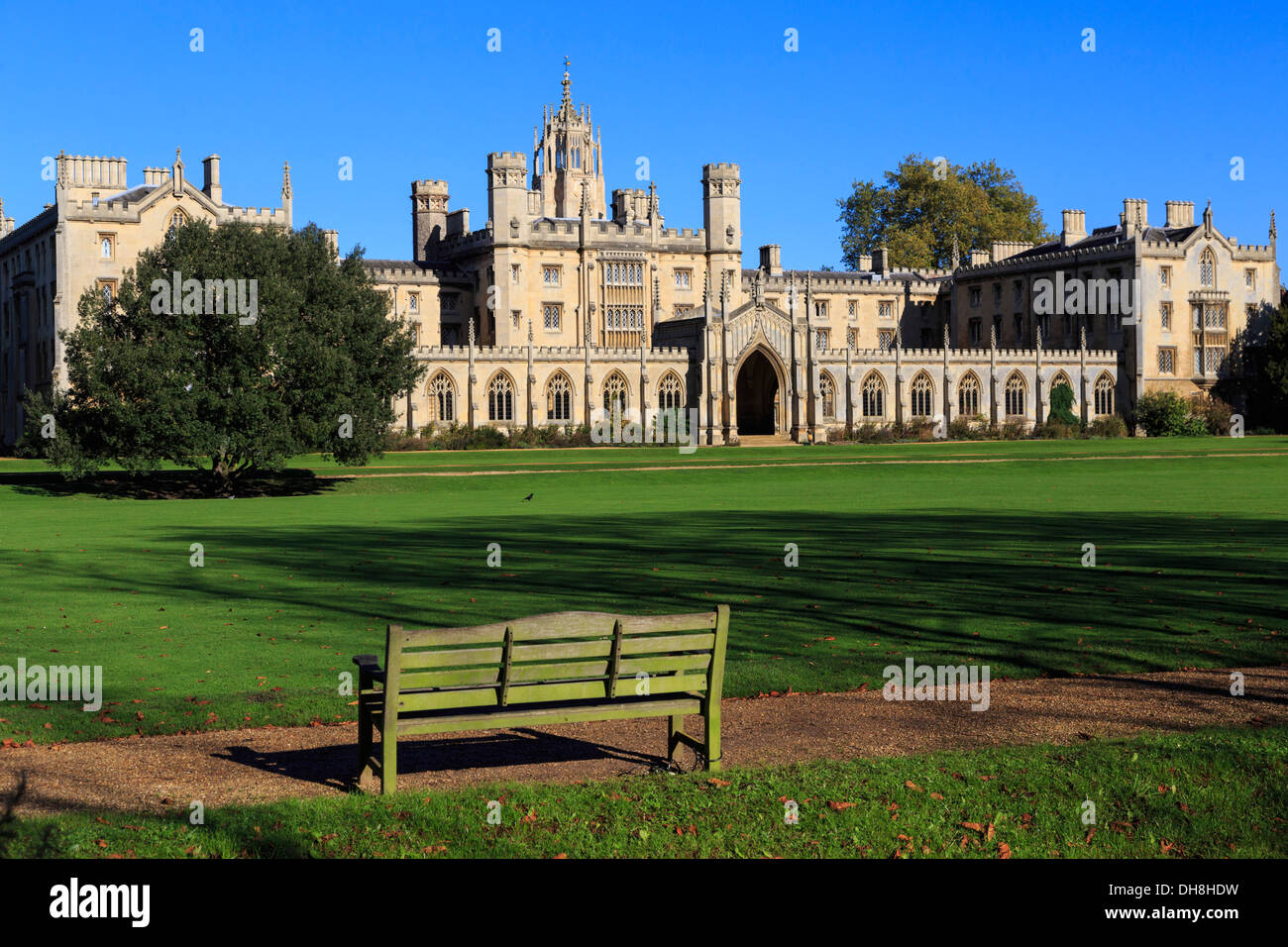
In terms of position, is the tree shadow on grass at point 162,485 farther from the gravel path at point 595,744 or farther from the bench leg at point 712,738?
the bench leg at point 712,738

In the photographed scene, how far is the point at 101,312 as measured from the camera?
43.0 metres

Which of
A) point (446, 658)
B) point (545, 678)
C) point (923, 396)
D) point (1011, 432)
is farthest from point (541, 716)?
point (923, 396)

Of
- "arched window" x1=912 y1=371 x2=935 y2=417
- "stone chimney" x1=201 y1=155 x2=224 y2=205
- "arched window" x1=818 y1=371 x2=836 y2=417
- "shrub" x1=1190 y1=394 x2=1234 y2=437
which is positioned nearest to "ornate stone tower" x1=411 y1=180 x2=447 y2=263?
"stone chimney" x1=201 y1=155 x2=224 y2=205

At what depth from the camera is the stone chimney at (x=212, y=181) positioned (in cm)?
7175

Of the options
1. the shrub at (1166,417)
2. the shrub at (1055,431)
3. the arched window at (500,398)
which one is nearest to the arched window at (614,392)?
the arched window at (500,398)

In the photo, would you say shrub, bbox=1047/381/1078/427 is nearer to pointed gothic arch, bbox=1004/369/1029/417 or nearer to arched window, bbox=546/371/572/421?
pointed gothic arch, bbox=1004/369/1029/417

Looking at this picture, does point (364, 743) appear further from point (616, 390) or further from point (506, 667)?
point (616, 390)

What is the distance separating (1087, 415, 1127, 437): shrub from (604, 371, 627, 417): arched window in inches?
1041

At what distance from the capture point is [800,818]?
8.05 meters

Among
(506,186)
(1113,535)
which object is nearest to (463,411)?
(506,186)

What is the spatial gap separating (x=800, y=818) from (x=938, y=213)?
99863mm

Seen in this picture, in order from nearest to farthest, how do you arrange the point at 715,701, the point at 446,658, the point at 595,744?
1. the point at 446,658
2. the point at 715,701
3. the point at 595,744

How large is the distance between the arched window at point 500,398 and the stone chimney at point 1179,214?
45212 mm

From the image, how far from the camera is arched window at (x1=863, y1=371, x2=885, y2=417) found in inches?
3088
